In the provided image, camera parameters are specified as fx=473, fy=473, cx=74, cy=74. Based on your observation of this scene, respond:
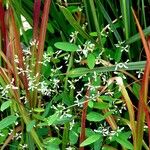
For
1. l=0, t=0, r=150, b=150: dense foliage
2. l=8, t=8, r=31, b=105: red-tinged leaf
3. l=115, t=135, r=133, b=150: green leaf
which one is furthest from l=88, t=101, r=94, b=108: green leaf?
l=8, t=8, r=31, b=105: red-tinged leaf

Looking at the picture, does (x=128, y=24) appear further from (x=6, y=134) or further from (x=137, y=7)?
(x=6, y=134)

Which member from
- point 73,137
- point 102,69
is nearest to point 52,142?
point 73,137

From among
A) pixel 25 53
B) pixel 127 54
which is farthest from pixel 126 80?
pixel 25 53

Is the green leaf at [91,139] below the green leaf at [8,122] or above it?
below

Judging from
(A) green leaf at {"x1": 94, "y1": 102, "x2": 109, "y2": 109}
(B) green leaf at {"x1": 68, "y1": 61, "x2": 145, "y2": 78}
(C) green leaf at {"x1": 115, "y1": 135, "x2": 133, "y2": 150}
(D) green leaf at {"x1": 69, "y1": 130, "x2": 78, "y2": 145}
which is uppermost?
(B) green leaf at {"x1": 68, "y1": 61, "x2": 145, "y2": 78}

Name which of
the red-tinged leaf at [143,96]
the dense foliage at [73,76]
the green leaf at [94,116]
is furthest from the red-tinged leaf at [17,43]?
the red-tinged leaf at [143,96]

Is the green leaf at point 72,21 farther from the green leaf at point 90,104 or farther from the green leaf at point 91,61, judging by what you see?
the green leaf at point 90,104

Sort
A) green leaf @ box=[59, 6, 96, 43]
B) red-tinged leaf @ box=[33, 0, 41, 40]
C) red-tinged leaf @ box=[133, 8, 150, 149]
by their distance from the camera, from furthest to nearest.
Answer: red-tinged leaf @ box=[33, 0, 41, 40]
green leaf @ box=[59, 6, 96, 43]
red-tinged leaf @ box=[133, 8, 150, 149]

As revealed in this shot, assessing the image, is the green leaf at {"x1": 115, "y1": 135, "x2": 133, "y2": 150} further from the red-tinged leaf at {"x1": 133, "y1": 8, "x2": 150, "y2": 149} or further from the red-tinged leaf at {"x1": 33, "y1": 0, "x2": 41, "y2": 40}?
the red-tinged leaf at {"x1": 33, "y1": 0, "x2": 41, "y2": 40}

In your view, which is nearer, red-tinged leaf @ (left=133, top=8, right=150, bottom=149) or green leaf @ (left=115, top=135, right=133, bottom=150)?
red-tinged leaf @ (left=133, top=8, right=150, bottom=149)

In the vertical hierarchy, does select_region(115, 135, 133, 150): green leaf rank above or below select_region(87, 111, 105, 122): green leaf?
below
